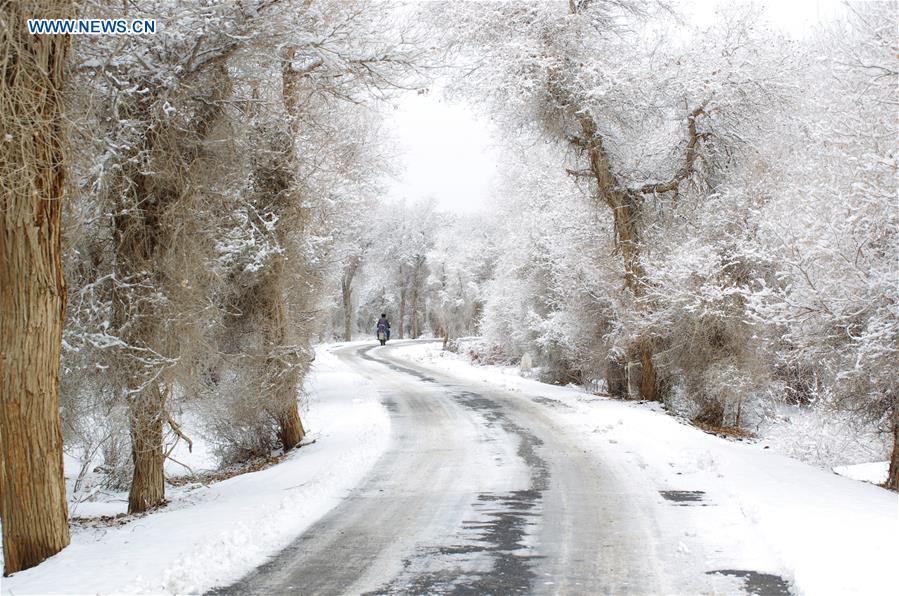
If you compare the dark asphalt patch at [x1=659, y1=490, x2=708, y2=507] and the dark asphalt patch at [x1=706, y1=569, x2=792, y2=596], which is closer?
the dark asphalt patch at [x1=706, y1=569, x2=792, y2=596]

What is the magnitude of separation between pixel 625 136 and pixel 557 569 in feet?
48.3

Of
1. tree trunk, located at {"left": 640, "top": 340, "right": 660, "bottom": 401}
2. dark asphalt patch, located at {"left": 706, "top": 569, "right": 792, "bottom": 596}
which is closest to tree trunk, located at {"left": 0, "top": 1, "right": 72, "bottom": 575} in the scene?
dark asphalt patch, located at {"left": 706, "top": 569, "right": 792, "bottom": 596}

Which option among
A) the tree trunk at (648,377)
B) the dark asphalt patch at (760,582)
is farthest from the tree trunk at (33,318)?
the tree trunk at (648,377)

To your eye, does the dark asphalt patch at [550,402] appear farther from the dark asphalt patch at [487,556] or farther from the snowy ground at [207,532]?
the dark asphalt patch at [487,556]

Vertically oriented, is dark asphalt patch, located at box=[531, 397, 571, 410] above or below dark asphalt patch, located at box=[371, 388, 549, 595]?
above

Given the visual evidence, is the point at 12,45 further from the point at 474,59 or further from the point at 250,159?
the point at 474,59

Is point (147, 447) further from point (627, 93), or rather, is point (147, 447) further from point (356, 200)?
point (356, 200)

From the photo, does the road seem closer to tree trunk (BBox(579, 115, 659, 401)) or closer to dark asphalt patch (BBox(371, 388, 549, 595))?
dark asphalt patch (BBox(371, 388, 549, 595))

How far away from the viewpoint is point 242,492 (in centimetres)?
946

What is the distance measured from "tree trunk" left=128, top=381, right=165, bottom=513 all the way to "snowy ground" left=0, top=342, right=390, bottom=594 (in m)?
0.35

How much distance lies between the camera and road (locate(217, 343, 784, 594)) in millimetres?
5289

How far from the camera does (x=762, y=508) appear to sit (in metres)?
7.07

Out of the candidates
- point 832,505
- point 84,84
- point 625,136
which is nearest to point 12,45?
point 84,84

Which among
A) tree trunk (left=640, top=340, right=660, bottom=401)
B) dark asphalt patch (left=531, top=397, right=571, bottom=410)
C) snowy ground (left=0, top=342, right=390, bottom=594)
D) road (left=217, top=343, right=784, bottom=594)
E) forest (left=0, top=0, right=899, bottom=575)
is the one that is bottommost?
snowy ground (left=0, top=342, right=390, bottom=594)
